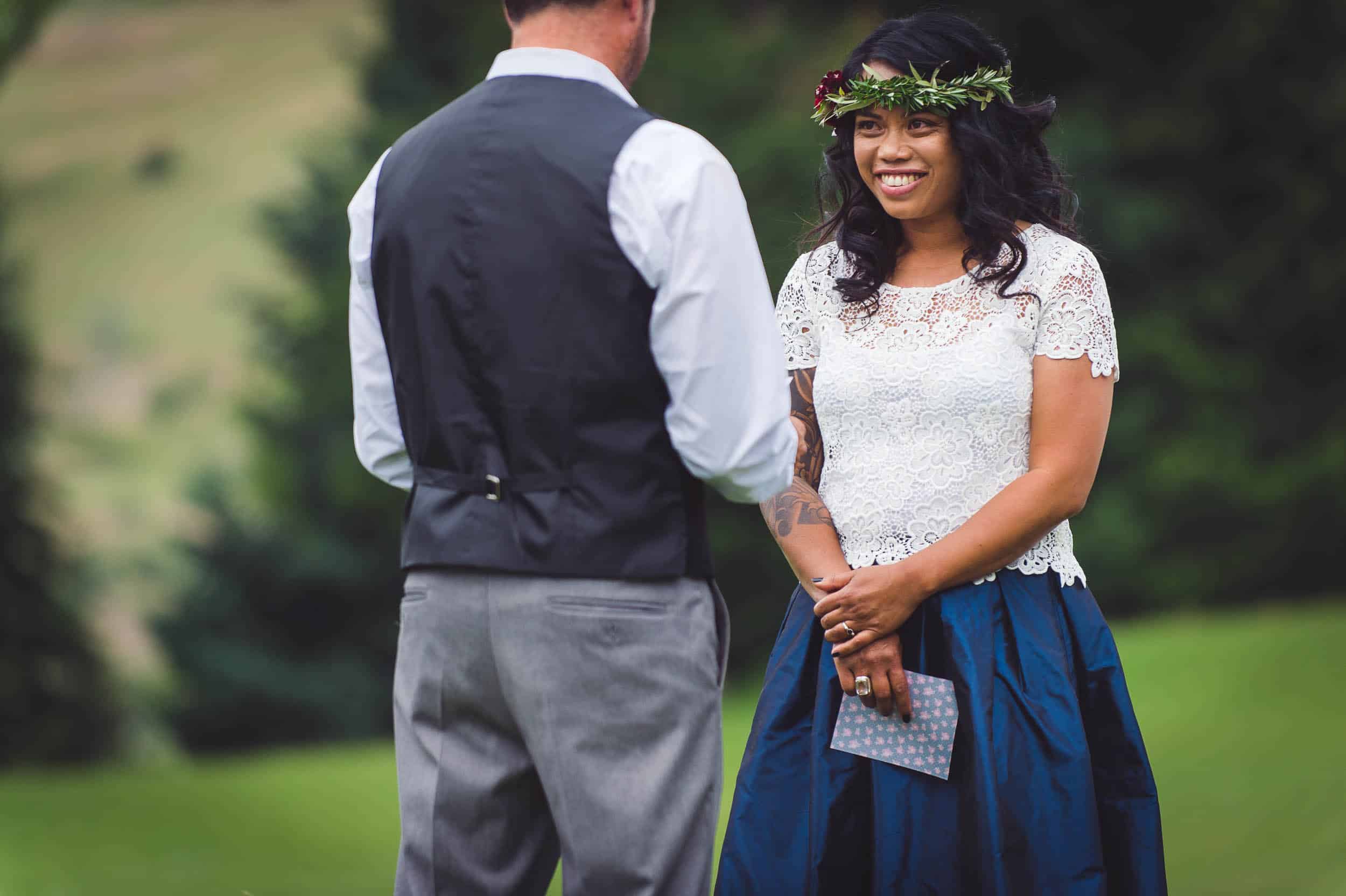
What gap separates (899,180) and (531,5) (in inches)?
32.3

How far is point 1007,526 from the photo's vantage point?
2270mm

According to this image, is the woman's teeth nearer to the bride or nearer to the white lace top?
the bride

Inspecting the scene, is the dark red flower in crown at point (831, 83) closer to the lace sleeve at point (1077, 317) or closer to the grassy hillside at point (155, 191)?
the lace sleeve at point (1077, 317)

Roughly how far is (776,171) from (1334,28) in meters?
4.57

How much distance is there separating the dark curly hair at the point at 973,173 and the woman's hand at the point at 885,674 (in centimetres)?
57

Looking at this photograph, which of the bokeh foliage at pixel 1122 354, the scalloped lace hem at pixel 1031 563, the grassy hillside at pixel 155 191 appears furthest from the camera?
the grassy hillside at pixel 155 191

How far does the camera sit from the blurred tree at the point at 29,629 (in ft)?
31.7

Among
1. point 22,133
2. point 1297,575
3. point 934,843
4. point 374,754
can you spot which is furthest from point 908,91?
point 22,133

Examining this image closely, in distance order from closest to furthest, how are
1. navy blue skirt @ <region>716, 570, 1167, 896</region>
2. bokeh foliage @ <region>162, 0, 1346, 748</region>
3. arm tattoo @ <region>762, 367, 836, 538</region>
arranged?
navy blue skirt @ <region>716, 570, 1167, 896</region>
arm tattoo @ <region>762, 367, 836, 538</region>
bokeh foliage @ <region>162, 0, 1346, 748</region>

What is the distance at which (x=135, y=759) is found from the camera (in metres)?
10.6

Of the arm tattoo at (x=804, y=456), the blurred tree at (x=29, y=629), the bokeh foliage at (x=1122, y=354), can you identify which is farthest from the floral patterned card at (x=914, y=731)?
the bokeh foliage at (x=1122, y=354)

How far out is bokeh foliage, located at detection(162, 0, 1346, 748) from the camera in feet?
37.5

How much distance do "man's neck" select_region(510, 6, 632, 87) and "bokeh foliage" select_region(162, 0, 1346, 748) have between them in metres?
9.29

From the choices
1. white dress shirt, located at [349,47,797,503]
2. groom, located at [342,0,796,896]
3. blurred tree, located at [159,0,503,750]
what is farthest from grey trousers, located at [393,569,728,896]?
blurred tree, located at [159,0,503,750]
